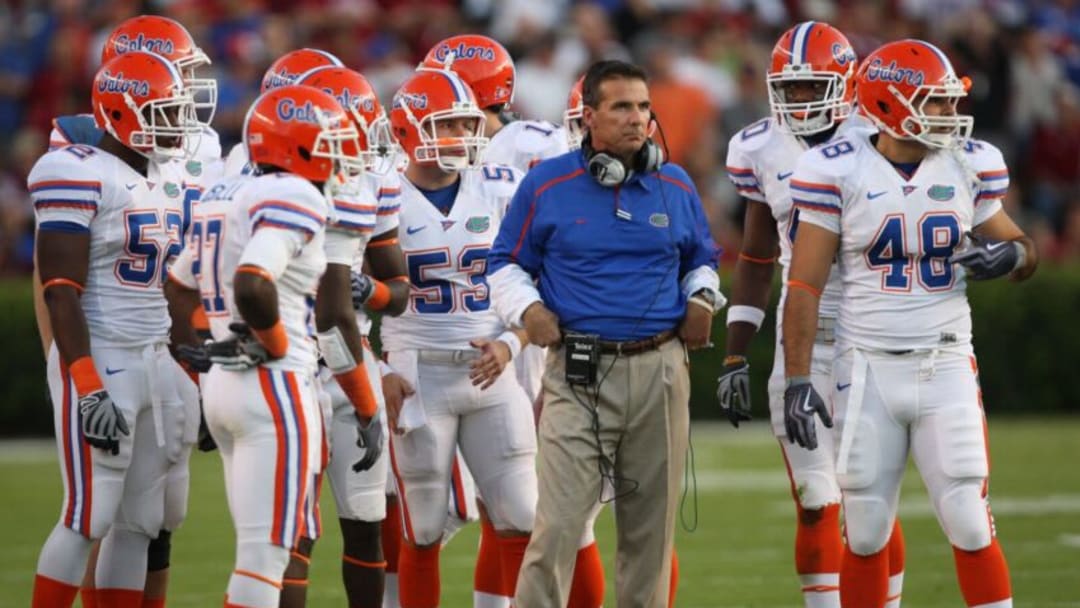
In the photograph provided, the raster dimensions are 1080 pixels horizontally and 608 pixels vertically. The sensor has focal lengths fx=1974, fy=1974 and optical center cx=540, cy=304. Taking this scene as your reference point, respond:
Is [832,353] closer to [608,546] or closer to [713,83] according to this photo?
[608,546]

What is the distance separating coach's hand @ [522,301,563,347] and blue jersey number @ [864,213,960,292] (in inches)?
41.4

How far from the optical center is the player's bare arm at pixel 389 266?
6.68 meters

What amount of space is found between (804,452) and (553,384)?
1292 millimetres

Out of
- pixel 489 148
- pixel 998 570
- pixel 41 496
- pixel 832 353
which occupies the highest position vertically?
pixel 489 148

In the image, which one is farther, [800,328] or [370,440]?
[800,328]

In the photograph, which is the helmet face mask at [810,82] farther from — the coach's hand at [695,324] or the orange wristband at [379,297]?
the orange wristband at [379,297]

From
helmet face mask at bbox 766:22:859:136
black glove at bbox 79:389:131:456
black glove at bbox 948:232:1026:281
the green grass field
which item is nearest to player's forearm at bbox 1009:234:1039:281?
black glove at bbox 948:232:1026:281

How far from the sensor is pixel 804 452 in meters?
7.07

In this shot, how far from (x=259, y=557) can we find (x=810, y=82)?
108 inches

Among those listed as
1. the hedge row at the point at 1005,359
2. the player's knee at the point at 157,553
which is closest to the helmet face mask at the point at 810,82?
the player's knee at the point at 157,553

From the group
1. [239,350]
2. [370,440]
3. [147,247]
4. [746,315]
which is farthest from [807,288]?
[147,247]

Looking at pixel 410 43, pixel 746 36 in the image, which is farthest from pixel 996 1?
pixel 410 43

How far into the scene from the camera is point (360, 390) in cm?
615

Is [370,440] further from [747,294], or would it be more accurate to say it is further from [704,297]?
[747,294]
